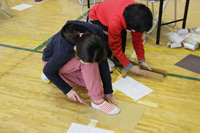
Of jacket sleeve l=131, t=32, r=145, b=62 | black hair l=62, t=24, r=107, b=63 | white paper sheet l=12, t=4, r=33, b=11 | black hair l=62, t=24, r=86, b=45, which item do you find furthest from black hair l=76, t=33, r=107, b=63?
white paper sheet l=12, t=4, r=33, b=11

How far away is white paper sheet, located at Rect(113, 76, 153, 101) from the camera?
1529 millimetres

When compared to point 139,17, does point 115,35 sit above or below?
below

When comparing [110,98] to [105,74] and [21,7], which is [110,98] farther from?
[21,7]

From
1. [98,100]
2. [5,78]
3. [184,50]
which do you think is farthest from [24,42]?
[184,50]

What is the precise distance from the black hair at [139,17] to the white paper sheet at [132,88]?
1.58 feet

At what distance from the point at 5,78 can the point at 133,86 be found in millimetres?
1132

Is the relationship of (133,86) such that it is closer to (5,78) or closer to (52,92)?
(52,92)

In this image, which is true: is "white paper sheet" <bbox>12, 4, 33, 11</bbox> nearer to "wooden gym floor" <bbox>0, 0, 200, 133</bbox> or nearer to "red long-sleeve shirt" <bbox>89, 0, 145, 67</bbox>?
"wooden gym floor" <bbox>0, 0, 200, 133</bbox>

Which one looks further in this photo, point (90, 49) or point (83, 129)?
point (83, 129)

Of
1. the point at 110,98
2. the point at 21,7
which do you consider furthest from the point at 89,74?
the point at 21,7

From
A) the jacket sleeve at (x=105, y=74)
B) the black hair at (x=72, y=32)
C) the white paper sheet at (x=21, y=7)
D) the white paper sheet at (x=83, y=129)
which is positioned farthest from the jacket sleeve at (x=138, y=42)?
the white paper sheet at (x=21, y=7)

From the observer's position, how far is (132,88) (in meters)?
1.60

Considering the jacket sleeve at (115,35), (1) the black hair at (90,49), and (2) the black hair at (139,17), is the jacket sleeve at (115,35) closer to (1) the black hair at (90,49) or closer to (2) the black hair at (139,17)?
(2) the black hair at (139,17)

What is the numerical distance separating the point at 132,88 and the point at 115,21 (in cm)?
55
